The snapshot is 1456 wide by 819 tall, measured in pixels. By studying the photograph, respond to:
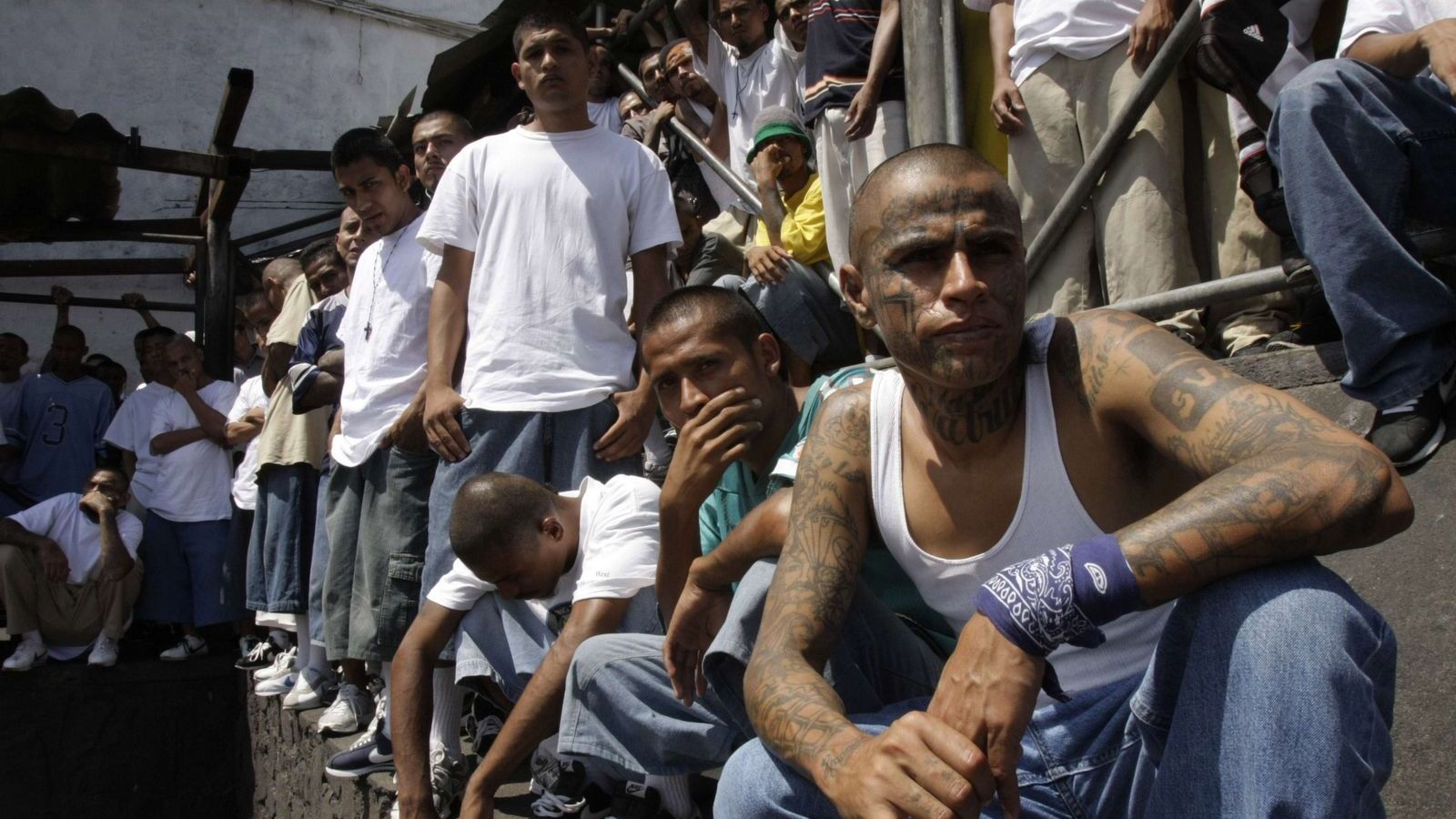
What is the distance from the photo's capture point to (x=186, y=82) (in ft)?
50.1

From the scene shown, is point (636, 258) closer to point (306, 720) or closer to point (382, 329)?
point (382, 329)

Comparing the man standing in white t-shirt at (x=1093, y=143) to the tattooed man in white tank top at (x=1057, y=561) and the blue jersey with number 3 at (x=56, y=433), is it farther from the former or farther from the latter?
the blue jersey with number 3 at (x=56, y=433)

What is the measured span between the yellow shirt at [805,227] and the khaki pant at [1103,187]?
89 centimetres

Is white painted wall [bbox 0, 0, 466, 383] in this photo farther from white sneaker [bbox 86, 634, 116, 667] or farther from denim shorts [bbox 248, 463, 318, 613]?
denim shorts [bbox 248, 463, 318, 613]

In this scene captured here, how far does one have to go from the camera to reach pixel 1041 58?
3.99 metres

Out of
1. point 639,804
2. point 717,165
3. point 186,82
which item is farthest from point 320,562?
point 186,82

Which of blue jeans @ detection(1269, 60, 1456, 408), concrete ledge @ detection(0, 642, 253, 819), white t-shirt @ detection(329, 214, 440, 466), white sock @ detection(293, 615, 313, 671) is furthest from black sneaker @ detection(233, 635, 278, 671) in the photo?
blue jeans @ detection(1269, 60, 1456, 408)

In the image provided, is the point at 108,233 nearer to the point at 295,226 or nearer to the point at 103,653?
the point at 103,653

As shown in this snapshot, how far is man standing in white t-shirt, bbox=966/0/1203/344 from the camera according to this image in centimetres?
373

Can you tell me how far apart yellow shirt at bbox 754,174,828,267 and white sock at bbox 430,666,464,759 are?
197cm

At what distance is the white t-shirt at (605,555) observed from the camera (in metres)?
3.30

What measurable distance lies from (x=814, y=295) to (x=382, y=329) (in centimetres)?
156

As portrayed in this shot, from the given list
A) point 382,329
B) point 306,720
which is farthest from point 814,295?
point 306,720

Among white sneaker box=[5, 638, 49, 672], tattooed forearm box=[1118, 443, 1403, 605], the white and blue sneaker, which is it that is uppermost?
tattooed forearm box=[1118, 443, 1403, 605]
